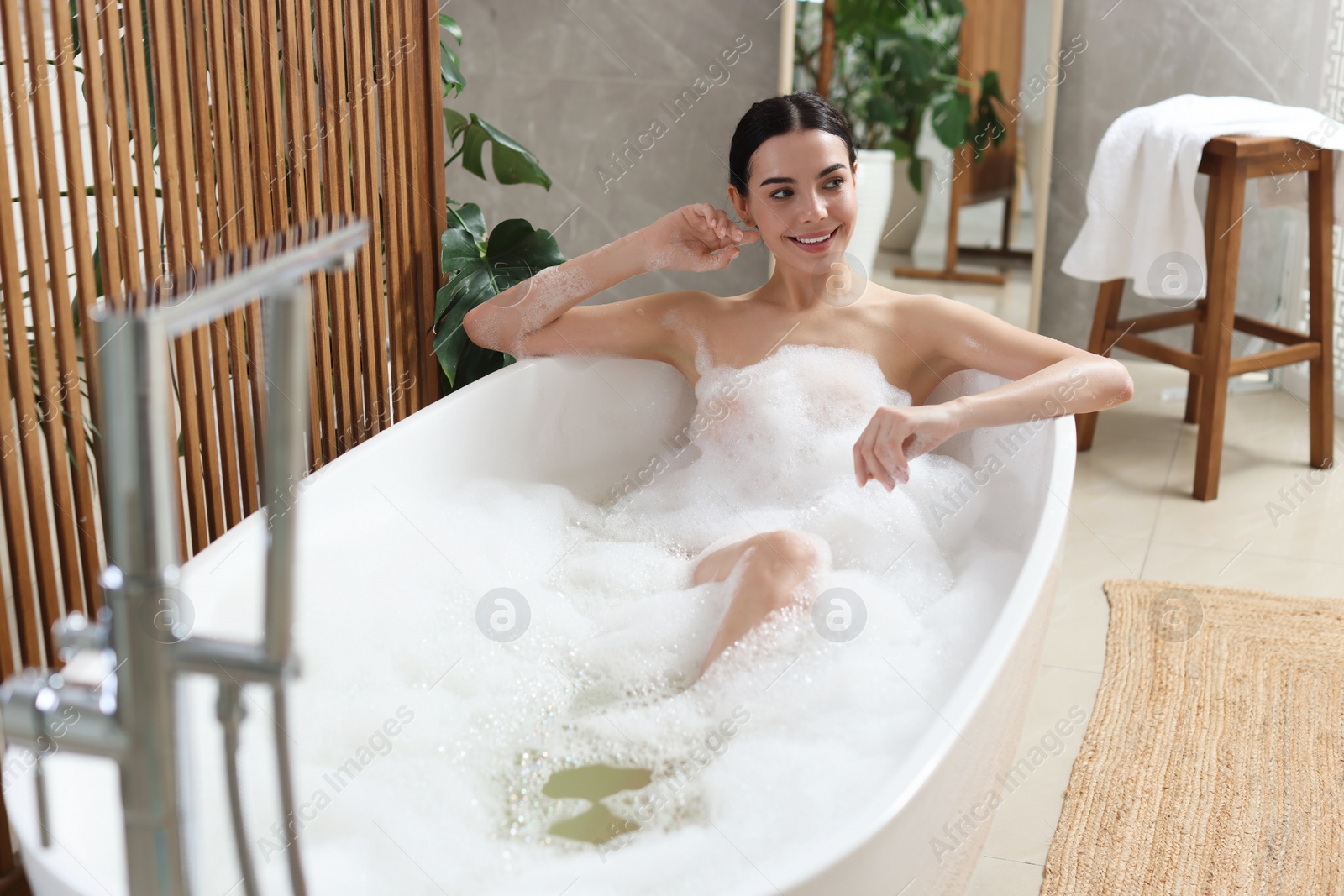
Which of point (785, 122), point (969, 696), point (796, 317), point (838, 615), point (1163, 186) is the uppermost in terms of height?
point (785, 122)

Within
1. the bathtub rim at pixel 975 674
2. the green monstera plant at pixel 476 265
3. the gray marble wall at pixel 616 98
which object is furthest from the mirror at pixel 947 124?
the bathtub rim at pixel 975 674

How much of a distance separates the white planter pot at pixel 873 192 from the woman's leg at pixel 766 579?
6.85 feet

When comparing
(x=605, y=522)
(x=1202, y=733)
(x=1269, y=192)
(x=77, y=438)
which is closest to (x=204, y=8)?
(x=77, y=438)

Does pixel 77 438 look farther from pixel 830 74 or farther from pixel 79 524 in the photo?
pixel 830 74

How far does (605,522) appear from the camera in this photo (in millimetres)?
2070

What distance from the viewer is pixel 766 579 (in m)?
1.55

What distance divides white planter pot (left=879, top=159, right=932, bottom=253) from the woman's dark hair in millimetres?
1636

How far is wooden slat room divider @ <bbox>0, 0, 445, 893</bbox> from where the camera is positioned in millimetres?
1323

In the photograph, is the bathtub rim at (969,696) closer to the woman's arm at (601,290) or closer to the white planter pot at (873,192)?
the woman's arm at (601,290)

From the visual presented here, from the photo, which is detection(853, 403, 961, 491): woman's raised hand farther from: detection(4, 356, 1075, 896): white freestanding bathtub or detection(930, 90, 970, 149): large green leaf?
detection(930, 90, 970, 149): large green leaf

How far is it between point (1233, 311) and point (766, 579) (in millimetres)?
1879

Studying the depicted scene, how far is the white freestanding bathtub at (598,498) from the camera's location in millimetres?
1000

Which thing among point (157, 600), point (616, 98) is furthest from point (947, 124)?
point (157, 600)

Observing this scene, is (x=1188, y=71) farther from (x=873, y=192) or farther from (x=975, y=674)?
(x=975, y=674)
